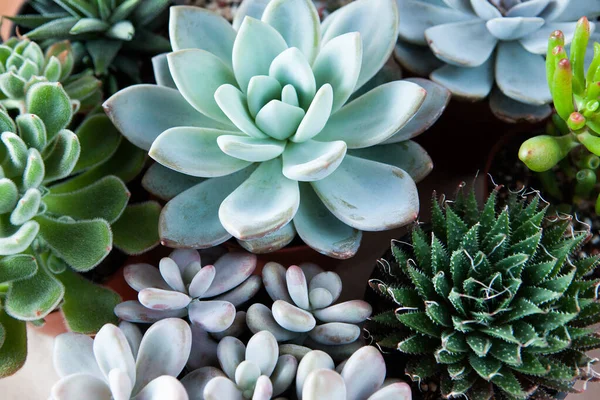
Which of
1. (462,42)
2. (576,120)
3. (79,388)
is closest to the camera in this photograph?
(79,388)

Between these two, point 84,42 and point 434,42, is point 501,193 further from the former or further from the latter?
point 84,42

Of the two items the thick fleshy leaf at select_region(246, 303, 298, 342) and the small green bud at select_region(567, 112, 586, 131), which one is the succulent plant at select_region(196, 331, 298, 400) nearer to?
the thick fleshy leaf at select_region(246, 303, 298, 342)

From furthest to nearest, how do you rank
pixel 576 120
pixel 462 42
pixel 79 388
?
1. pixel 462 42
2. pixel 576 120
3. pixel 79 388

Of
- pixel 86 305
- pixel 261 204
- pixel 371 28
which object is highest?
pixel 371 28

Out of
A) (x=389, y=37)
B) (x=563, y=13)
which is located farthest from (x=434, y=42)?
(x=563, y=13)

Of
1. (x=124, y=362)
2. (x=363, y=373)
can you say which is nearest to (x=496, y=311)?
(x=363, y=373)

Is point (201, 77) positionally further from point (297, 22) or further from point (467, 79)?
point (467, 79)
